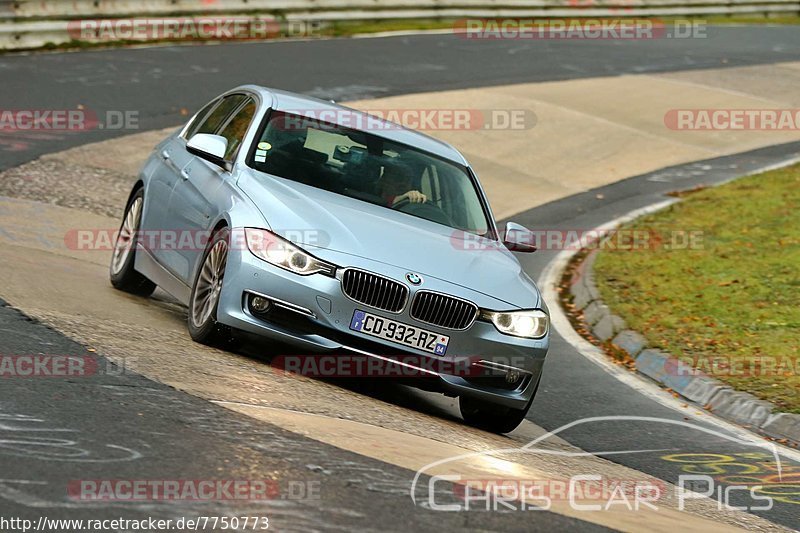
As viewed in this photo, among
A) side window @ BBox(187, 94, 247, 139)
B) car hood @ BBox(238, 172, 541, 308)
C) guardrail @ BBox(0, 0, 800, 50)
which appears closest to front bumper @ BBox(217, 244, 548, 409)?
car hood @ BBox(238, 172, 541, 308)

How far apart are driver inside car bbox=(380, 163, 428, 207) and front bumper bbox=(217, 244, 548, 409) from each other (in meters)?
1.33

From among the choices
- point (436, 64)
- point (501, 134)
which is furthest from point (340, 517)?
point (436, 64)

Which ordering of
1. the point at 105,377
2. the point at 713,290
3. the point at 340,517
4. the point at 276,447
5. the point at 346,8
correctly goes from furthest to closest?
the point at 346,8, the point at 713,290, the point at 105,377, the point at 276,447, the point at 340,517

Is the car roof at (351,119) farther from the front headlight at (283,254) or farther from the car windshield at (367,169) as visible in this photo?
the front headlight at (283,254)

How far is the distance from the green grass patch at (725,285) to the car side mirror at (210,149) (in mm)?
4075

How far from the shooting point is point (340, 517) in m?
4.99

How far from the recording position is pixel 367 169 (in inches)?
348

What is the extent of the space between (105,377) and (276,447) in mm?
1281

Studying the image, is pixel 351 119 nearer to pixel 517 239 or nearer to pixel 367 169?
pixel 367 169

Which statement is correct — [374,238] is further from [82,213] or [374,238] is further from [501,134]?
[501,134]

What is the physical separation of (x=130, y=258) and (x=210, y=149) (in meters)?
1.63

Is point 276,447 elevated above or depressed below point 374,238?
below

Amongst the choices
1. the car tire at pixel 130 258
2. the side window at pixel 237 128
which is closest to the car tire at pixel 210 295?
the side window at pixel 237 128

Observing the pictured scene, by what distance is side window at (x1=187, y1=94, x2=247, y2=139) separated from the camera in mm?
9727
